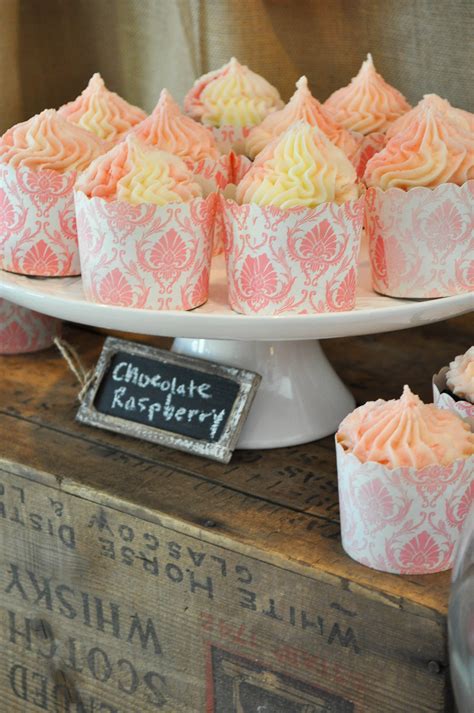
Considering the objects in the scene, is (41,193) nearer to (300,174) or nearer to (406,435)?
(300,174)

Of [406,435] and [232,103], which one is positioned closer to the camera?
[406,435]

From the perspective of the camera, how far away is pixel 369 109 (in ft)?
4.73

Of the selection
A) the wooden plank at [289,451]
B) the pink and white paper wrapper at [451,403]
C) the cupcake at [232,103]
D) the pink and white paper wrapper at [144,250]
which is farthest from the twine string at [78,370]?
the pink and white paper wrapper at [451,403]

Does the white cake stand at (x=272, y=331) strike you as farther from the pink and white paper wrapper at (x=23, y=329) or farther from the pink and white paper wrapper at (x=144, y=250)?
the pink and white paper wrapper at (x=23, y=329)

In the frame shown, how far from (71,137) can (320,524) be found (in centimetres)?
55

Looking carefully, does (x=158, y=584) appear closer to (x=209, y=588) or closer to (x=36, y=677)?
(x=209, y=588)

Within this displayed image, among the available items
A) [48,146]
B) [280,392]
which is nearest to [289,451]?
[280,392]

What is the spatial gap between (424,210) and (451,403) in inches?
8.3

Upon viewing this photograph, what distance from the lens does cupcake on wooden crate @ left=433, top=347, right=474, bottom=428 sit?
111 cm

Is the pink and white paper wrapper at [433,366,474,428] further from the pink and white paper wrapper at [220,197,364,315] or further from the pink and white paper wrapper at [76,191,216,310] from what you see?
the pink and white paper wrapper at [76,191,216,310]

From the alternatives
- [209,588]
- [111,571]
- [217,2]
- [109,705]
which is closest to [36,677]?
[109,705]

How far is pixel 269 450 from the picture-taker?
51.3 inches

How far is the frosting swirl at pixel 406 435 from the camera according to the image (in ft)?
3.26

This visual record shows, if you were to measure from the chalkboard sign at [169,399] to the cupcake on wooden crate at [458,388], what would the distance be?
0.72ft
